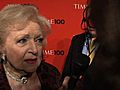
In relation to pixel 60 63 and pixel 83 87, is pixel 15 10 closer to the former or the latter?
pixel 83 87

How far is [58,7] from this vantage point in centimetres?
260

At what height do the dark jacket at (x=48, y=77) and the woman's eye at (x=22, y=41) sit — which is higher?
the woman's eye at (x=22, y=41)

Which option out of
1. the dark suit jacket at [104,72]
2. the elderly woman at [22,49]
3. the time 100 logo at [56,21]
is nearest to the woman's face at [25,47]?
the elderly woman at [22,49]

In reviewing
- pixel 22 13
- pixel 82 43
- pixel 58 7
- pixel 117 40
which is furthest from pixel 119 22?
pixel 58 7

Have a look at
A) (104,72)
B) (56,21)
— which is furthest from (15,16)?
(56,21)

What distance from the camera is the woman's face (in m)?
1.15

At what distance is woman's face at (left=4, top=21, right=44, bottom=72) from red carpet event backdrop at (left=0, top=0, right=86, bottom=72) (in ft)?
4.64

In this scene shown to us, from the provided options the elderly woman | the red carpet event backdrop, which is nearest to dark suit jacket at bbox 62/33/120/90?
the elderly woman

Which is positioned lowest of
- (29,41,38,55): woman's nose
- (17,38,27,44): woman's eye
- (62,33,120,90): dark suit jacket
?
(29,41,38,55): woman's nose

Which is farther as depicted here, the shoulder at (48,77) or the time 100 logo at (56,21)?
the time 100 logo at (56,21)

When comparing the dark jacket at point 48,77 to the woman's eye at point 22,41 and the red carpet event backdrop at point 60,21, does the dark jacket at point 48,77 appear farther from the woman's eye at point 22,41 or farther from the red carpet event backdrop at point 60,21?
the red carpet event backdrop at point 60,21

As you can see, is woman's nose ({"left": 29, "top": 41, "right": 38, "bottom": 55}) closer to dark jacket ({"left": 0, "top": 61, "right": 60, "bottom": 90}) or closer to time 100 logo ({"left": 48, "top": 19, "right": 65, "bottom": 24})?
dark jacket ({"left": 0, "top": 61, "right": 60, "bottom": 90})

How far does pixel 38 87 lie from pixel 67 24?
1.49m

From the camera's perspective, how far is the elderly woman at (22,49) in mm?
1135
